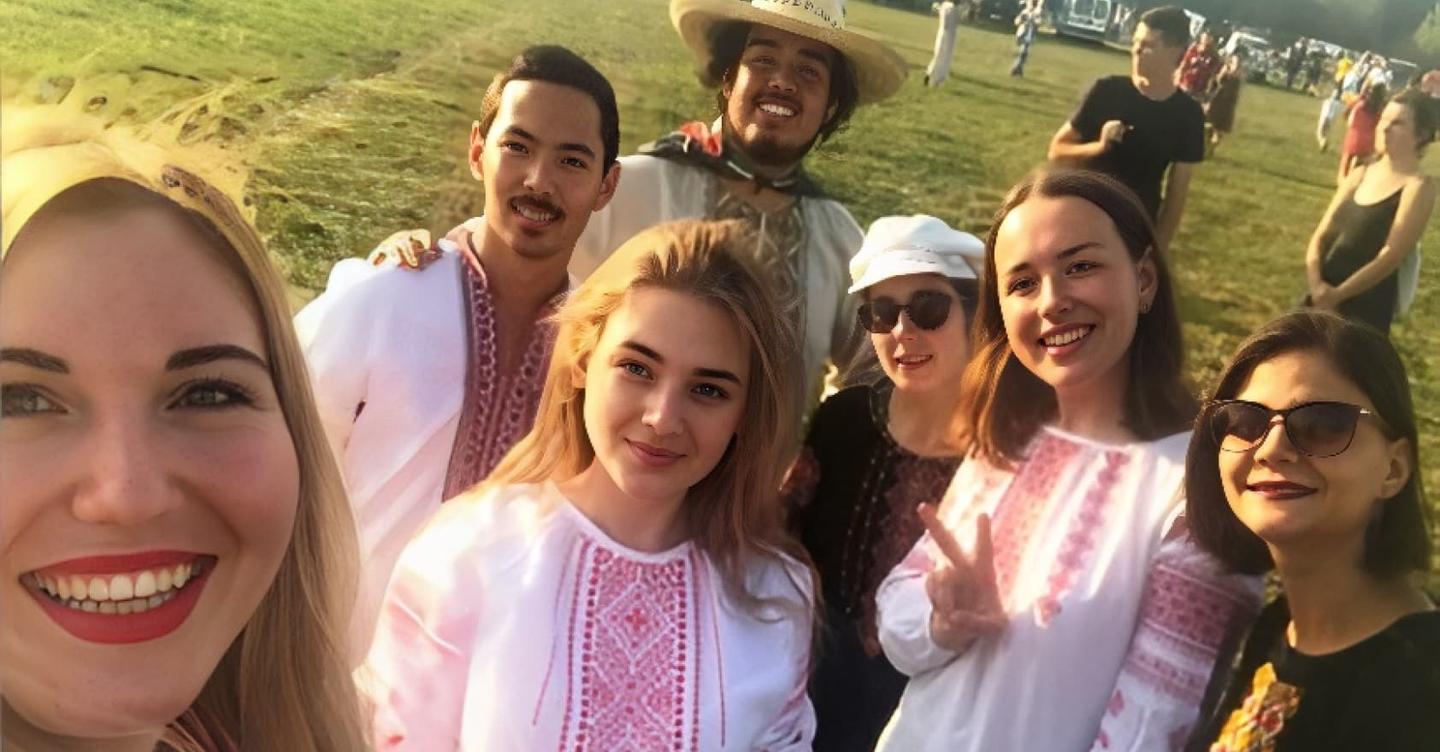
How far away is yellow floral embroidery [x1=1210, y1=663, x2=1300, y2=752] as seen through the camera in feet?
5.48

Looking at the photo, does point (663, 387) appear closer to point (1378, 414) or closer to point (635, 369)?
point (635, 369)

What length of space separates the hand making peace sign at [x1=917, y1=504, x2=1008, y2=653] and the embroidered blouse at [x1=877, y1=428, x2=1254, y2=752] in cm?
2

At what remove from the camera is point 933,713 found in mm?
1907

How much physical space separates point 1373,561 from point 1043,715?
53 cm

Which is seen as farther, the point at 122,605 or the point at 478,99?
the point at 478,99

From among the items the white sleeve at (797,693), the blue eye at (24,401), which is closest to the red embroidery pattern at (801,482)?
A: the white sleeve at (797,693)

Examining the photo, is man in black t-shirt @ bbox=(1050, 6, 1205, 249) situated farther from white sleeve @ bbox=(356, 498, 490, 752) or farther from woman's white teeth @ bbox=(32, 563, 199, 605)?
woman's white teeth @ bbox=(32, 563, 199, 605)

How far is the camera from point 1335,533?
1637 mm

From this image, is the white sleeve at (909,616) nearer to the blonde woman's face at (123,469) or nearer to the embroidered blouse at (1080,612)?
the embroidered blouse at (1080,612)

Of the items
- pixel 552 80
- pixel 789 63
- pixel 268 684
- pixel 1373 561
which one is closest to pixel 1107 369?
pixel 1373 561

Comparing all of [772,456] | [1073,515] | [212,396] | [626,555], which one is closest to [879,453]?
[772,456]

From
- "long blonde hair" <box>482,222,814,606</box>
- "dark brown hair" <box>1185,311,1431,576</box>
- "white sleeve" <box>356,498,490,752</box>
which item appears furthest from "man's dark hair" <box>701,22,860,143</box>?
"white sleeve" <box>356,498,490,752</box>

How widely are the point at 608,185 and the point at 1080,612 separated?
1.01 metres

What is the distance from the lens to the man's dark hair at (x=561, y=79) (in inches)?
72.7
